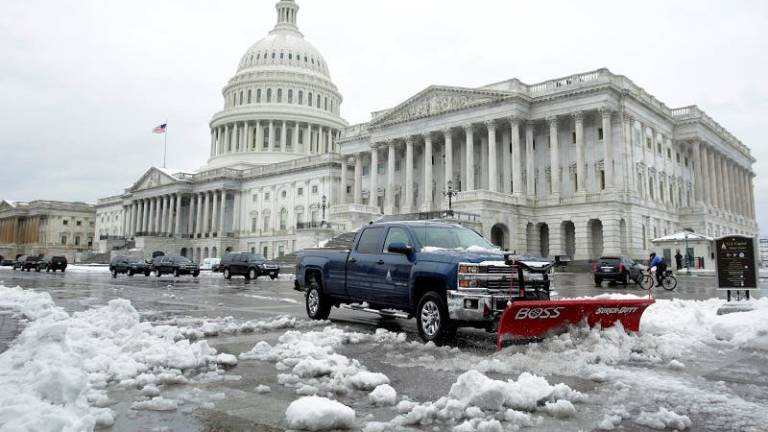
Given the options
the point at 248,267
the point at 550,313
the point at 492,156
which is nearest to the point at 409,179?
the point at 492,156

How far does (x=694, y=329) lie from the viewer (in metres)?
10.6

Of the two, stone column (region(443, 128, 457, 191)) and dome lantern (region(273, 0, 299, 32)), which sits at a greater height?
dome lantern (region(273, 0, 299, 32))

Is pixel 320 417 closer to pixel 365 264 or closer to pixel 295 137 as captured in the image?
pixel 365 264

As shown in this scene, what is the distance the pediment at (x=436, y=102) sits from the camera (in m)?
54.4

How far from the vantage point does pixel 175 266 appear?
4228 cm

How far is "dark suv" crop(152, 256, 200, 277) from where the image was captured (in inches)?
1642

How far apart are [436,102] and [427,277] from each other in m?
51.3

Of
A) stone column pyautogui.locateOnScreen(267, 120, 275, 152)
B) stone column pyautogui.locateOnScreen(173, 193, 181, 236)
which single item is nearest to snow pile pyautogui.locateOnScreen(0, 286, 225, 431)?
stone column pyautogui.locateOnScreen(173, 193, 181, 236)

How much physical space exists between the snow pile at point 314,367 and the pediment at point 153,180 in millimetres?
94395

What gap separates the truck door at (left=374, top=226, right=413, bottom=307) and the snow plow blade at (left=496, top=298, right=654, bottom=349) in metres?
2.03

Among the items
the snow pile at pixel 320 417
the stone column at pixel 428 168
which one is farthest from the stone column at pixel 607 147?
the snow pile at pixel 320 417

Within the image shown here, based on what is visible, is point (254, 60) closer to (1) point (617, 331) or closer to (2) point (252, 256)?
(2) point (252, 256)

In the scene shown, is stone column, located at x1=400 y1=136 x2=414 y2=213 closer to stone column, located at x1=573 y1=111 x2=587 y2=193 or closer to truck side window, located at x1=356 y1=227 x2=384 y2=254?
stone column, located at x1=573 y1=111 x2=587 y2=193

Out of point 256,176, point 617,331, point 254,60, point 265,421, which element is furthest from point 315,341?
point 254,60
